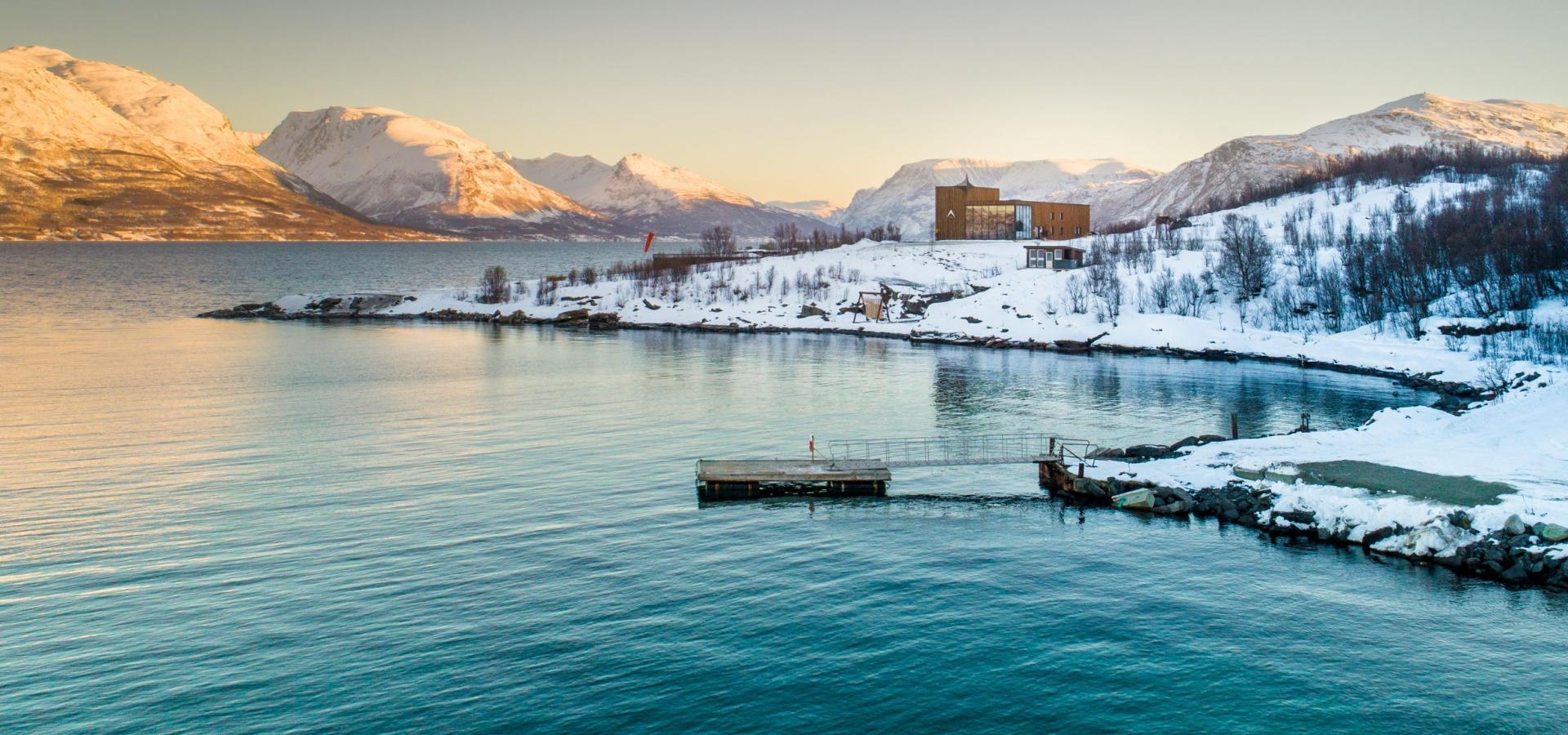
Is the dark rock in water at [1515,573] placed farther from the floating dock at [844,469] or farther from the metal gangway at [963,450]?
the metal gangway at [963,450]

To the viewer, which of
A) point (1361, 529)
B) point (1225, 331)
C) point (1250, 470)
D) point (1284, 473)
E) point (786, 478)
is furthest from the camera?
point (1225, 331)

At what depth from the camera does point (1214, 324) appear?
104125mm

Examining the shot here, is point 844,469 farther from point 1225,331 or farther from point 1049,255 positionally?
point 1049,255

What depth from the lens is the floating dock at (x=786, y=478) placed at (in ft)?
144

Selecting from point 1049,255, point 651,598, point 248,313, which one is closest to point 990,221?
point 1049,255

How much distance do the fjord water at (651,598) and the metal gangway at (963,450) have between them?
3.92 feet

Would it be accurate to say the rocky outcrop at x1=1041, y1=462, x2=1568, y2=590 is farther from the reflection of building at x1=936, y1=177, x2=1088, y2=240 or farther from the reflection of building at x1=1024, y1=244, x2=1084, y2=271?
the reflection of building at x1=936, y1=177, x2=1088, y2=240

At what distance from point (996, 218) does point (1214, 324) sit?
77627mm

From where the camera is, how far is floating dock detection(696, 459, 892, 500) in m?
43.9

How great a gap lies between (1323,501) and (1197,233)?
126 metres

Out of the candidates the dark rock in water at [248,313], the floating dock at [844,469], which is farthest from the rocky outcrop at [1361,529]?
the dark rock in water at [248,313]

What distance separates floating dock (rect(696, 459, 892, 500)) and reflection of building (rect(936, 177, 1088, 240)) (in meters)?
138

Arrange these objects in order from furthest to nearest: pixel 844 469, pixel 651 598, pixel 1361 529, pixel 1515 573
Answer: pixel 844 469 < pixel 1361 529 < pixel 1515 573 < pixel 651 598

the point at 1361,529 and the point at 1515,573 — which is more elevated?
the point at 1361,529
